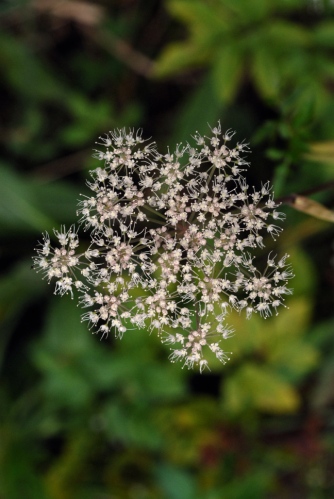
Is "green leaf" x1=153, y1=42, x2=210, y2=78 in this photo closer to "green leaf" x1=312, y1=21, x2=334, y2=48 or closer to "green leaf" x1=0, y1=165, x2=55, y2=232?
"green leaf" x1=312, y1=21, x2=334, y2=48

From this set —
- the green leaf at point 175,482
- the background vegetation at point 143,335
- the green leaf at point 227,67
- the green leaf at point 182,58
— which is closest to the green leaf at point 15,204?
the background vegetation at point 143,335

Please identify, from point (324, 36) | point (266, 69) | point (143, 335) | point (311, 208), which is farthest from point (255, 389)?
point (324, 36)

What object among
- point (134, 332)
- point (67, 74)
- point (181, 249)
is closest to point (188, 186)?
point (181, 249)

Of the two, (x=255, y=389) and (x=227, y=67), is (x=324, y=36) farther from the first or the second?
(x=255, y=389)

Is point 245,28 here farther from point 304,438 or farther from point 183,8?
point 304,438

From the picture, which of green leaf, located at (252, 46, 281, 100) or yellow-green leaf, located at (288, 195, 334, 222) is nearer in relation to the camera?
yellow-green leaf, located at (288, 195, 334, 222)

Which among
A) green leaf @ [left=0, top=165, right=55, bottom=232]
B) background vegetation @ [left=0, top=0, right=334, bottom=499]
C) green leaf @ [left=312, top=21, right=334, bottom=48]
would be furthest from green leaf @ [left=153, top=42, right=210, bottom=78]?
green leaf @ [left=0, top=165, right=55, bottom=232]

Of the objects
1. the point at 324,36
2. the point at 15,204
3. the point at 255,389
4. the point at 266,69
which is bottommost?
the point at 255,389

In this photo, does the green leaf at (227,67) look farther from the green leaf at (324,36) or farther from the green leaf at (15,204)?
the green leaf at (15,204)
